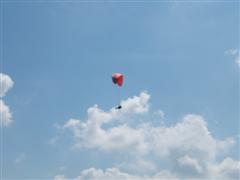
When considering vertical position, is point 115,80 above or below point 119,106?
above

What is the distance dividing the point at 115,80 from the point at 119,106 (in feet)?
47.8

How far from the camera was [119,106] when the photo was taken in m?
67.3

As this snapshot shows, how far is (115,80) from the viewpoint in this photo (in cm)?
8050

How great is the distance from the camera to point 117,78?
80812mm

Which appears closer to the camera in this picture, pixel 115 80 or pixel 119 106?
pixel 119 106

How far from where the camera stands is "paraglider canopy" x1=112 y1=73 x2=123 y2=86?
264 feet

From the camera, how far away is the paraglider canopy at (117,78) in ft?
264
